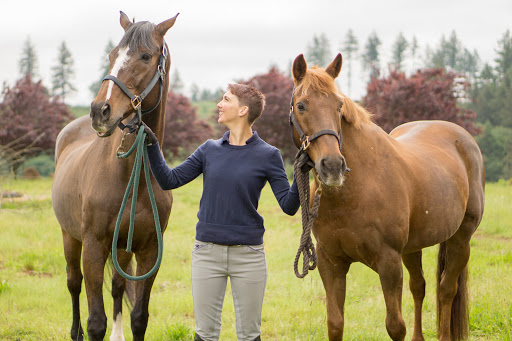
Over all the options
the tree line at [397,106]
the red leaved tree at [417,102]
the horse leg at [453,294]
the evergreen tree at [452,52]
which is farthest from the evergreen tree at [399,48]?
the horse leg at [453,294]

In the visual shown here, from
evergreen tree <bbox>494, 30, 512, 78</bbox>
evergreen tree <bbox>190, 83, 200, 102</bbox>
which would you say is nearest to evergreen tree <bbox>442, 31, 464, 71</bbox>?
evergreen tree <bbox>494, 30, 512, 78</bbox>

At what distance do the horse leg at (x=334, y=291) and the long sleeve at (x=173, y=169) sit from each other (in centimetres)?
104

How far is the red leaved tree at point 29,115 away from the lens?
2020 cm

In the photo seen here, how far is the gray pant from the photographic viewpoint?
271cm

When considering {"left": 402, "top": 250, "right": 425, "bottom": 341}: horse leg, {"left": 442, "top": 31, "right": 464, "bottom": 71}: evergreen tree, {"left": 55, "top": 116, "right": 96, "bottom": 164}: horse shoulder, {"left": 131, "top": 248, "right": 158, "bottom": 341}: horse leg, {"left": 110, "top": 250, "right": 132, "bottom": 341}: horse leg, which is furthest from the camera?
{"left": 442, "top": 31, "right": 464, "bottom": 71}: evergreen tree

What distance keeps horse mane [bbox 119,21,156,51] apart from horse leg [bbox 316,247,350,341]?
1.77 meters

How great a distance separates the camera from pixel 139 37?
2971 millimetres

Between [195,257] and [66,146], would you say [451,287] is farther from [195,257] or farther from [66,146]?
[66,146]

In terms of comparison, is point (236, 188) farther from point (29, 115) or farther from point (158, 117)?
point (29, 115)

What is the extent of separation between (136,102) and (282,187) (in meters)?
1.01

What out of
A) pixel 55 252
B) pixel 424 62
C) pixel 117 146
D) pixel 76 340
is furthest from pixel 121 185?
pixel 424 62

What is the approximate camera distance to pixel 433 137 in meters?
4.42

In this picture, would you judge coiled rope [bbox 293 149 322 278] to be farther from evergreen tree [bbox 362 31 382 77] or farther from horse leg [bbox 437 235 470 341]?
evergreen tree [bbox 362 31 382 77]

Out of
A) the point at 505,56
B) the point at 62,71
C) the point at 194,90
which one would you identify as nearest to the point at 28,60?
the point at 62,71
